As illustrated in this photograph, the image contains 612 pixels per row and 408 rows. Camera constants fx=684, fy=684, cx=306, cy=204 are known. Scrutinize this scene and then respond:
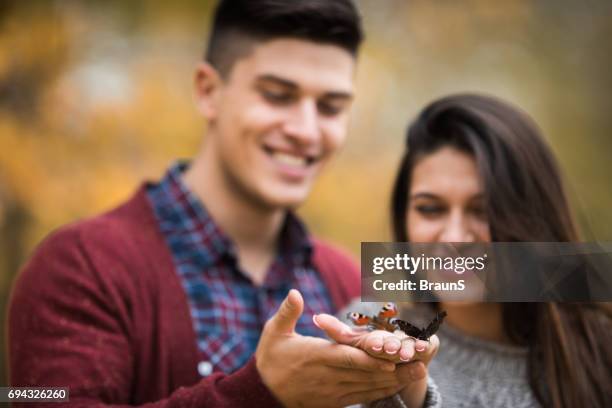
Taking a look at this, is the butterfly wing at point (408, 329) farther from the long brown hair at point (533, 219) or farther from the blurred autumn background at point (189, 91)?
the blurred autumn background at point (189, 91)

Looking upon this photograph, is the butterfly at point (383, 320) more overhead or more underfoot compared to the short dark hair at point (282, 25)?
more underfoot

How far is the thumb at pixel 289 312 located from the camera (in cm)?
73

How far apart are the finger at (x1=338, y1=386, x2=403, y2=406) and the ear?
0.80 m

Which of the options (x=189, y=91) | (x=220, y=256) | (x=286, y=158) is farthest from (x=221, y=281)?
(x=189, y=91)

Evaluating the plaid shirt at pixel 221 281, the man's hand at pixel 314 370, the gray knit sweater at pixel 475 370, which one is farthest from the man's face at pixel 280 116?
the man's hand at pixel 314 370

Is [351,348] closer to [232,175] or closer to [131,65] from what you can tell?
[232,175]

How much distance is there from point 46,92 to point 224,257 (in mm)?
1538

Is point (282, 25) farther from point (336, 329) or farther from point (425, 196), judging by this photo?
point (336, 329)

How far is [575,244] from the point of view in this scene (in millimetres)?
1033

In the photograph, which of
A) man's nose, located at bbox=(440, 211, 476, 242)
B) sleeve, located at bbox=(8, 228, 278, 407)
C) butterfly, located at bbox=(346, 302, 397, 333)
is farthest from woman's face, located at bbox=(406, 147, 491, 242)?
sleeve, located at bbox=(8, 228, 278, 407)

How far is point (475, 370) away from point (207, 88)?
2.70 ft

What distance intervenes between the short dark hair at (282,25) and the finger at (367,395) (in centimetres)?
77

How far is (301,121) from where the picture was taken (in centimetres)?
135

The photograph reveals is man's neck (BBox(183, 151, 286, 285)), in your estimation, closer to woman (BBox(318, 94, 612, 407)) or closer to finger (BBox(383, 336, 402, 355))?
woman (BBox(318, 94, 612, 407))
